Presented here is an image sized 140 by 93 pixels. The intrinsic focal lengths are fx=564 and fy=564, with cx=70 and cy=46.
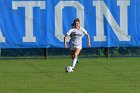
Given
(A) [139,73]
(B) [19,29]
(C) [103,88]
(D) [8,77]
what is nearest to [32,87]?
(C) [103,88]

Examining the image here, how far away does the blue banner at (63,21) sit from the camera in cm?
2720

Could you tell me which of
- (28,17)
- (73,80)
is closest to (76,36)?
(73,80)

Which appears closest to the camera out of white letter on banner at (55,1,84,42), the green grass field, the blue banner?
the green grass field

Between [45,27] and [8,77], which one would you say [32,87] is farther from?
[45,27]

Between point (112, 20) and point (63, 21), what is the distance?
7.99 feet

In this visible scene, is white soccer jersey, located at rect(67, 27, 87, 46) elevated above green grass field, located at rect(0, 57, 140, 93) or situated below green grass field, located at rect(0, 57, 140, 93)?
above

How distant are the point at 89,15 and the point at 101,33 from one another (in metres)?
1.07

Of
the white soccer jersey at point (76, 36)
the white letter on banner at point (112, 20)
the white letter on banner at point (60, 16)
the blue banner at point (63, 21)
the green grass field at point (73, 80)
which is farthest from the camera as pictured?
the white letter on banner at point (112, 20)

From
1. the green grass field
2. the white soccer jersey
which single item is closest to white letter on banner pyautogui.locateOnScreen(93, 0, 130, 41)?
the green grass field

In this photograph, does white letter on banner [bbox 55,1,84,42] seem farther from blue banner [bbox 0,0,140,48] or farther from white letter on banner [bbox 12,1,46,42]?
white letter on banner [bbox 12,1,46,42]

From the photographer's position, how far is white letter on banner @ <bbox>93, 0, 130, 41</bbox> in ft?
91.1

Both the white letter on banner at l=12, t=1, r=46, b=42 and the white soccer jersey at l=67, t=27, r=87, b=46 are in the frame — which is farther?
the white letter on banner at l=12, t=1, r=46, b=42

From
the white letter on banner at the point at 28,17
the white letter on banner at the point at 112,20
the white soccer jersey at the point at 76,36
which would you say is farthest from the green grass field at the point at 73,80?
the white letter on banner at the point at 28,17

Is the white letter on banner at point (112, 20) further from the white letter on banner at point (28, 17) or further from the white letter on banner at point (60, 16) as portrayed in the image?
the white letter on banner at point (28, 17)
